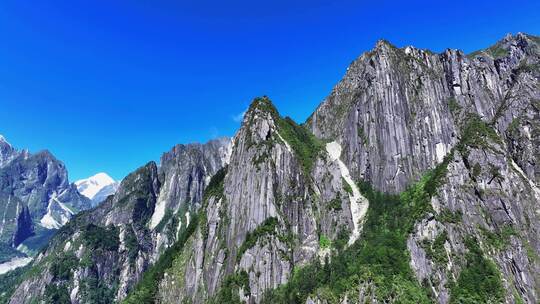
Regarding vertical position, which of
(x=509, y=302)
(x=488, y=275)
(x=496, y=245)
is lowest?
(x=509, y=302)

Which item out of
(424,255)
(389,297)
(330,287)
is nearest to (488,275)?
(424,255)

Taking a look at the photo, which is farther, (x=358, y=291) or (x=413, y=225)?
(x=413, y=225)

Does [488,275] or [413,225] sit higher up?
[413,225]

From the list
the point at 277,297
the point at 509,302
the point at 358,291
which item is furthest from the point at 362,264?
the point at 509,302

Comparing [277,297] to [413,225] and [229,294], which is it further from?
[413,225]

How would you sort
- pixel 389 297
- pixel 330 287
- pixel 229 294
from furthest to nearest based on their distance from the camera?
pixel 229 294
pixel 330 287
pixel 389 297

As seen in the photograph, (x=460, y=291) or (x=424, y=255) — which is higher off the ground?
(x=424, y=255)

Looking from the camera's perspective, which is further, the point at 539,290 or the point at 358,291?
the point at 539,290

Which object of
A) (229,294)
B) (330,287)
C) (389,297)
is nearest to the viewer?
(389,297)

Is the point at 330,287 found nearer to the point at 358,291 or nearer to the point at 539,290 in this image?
the point at 358,291
